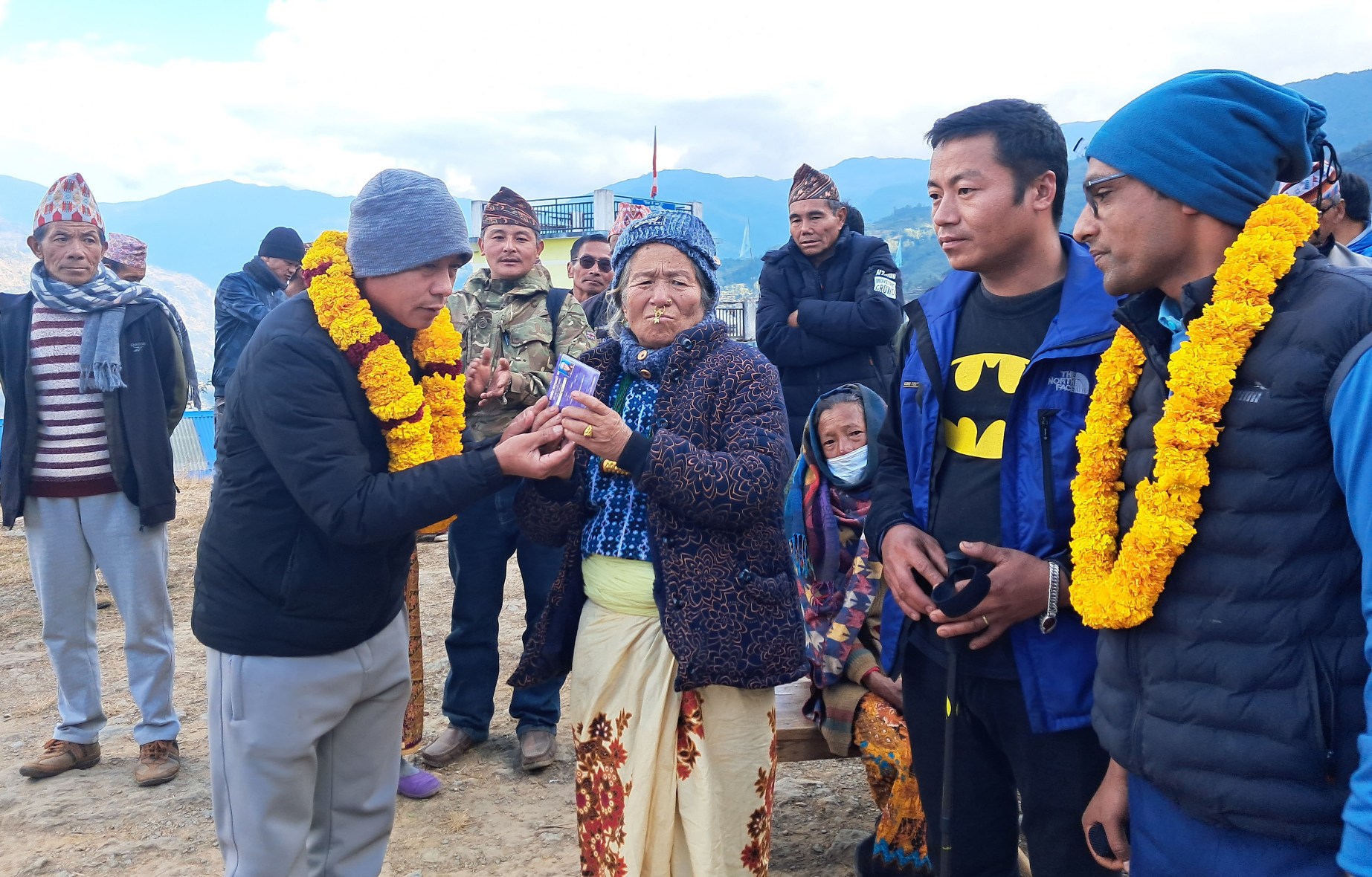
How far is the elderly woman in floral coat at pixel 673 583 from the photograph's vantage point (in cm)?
251

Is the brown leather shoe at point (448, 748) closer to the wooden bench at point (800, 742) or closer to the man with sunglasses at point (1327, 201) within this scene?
the wooden bench at point (800, 742)

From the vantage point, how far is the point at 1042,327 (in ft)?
7.13

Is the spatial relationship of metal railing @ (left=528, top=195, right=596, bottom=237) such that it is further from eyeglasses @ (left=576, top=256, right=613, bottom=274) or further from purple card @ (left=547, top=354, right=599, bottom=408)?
purple card @ (left=547, top=354, right=599, bottom=408)

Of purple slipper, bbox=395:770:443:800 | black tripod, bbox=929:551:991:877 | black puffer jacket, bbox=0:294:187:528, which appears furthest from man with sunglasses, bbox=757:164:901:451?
black puffer jacket, bbox=0:294:187:528

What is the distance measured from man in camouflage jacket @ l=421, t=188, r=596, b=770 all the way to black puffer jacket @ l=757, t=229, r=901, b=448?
1.24m

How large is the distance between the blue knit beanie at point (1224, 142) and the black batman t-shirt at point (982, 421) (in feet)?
1.89

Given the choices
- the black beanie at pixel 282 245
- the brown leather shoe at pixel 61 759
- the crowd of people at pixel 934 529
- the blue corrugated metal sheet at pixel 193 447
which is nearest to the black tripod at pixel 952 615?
the crowd of people at pixel 934 529

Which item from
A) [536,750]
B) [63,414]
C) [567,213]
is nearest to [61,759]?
[63,414]

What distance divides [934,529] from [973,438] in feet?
0.82

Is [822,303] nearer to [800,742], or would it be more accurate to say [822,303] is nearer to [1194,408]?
[800,742]

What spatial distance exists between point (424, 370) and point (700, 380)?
33.6 inches

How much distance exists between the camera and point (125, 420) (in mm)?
4141

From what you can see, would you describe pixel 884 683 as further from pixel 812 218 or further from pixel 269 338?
pixel 812 218

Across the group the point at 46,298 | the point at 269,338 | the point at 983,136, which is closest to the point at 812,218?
the point at 983,136
